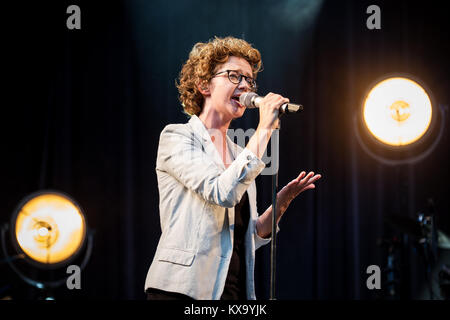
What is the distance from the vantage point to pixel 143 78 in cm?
309

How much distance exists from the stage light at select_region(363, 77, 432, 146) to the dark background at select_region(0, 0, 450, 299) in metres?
0.40

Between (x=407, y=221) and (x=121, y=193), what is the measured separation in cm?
179

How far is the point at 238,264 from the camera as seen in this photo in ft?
4.63

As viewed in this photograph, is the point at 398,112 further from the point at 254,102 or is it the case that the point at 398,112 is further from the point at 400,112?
the point at 254,102

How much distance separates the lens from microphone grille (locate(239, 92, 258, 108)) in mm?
1457

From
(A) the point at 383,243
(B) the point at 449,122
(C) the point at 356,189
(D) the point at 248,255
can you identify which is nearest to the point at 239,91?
(D) the point at 248,255

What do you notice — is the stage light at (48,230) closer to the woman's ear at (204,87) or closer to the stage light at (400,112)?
the woman's ear at (204,87)

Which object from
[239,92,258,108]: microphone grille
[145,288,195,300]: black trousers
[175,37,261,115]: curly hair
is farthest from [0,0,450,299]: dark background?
[145,288,195,300]: black trousers

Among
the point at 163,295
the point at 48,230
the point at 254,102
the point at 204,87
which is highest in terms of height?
the point at 204,87

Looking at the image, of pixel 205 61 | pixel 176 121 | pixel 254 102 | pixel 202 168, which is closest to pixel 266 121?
pixel 254 102

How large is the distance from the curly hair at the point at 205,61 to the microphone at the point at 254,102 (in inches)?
8.6

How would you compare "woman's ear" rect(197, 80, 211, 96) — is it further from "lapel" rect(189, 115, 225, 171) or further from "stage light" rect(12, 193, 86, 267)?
"stage light" rect(12, 193, 86, 267)

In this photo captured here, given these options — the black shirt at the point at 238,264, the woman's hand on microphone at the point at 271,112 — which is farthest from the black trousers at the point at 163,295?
the woman's hand on microphone at the point at 271,112

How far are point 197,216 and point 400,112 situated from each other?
1.70 metres
